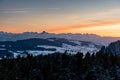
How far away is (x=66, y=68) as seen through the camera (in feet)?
379

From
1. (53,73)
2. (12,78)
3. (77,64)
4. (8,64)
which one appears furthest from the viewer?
(77,64)

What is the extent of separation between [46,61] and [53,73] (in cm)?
Answer: 1134

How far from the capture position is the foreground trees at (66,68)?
108 m

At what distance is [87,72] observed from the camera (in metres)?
114

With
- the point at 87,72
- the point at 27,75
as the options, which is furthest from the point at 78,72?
the point at 27,75

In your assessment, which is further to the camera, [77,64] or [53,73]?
[77,64]

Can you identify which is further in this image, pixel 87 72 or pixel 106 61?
pixel 106 61

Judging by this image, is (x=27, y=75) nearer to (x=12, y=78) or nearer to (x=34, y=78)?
(x=34, y=78)

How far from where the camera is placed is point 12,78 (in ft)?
313

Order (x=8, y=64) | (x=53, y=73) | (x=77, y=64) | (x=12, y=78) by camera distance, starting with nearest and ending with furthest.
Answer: (x=12, y=78) → (x=8, y=64) → (x=53, y=73) → (x=77, y=64)

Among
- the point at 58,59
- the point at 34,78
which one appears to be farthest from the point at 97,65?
the point at 34,78

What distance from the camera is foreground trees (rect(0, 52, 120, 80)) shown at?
107750mm

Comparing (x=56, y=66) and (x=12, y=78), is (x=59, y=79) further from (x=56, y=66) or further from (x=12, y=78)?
(x=12, y=78)

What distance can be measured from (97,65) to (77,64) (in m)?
7.42
